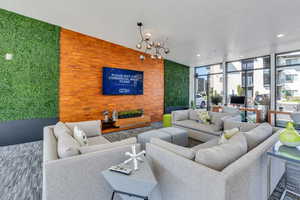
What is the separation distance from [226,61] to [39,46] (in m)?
7.31

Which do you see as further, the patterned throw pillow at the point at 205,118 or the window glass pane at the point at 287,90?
the window glass pane at the point at 287,90

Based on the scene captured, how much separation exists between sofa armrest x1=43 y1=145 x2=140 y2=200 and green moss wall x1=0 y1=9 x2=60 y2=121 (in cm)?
328

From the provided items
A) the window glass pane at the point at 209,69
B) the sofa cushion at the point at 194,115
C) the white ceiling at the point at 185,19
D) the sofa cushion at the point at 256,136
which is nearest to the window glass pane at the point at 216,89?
the window glass pane at the point at 209,69

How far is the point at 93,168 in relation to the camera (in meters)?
1.48

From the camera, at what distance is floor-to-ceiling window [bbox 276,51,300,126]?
500 centimetres

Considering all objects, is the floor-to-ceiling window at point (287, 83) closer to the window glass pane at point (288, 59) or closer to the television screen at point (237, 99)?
the window glass pane at point (288, 59)

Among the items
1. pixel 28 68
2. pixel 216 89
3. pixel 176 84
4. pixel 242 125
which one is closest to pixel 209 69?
pixel 216 89

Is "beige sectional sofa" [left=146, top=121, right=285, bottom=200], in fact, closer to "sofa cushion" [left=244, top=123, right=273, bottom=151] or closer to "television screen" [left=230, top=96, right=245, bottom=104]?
"sofa cushion" [left=244, top=123, right=273, bottom=151]

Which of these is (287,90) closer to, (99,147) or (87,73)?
(99,147)

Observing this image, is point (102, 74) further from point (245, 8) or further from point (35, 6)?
point (245, 8)

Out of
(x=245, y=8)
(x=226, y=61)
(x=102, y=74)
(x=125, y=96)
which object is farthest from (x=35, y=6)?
(x=226, y=61)

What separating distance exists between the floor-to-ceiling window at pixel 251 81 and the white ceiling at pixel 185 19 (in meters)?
1.27

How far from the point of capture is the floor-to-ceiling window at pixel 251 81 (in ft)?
18.7

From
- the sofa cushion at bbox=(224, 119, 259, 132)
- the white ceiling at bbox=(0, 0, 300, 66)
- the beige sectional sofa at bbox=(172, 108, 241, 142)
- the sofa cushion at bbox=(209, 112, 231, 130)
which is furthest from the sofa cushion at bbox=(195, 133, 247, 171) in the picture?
the white ceiling at bbox=(0, 0, 300, 66)
